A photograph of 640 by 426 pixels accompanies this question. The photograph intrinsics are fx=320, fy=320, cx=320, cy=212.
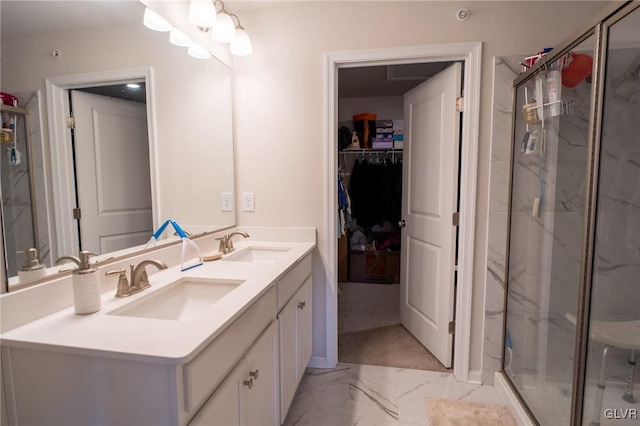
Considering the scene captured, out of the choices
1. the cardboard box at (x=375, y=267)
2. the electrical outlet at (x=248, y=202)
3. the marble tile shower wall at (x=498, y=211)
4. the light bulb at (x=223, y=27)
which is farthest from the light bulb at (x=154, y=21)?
the cardboard box at (x=375, y=267)

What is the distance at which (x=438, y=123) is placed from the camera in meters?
2.20

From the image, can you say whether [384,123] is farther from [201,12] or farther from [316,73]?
[201,12]

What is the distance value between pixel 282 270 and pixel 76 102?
1.00 meters

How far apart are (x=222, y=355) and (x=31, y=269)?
634mm

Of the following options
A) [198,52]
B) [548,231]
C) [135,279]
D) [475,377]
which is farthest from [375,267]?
[135,279]

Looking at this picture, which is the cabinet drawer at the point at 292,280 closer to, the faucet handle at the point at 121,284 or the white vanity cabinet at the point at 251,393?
the white vanity cabinet at the point at 251,393

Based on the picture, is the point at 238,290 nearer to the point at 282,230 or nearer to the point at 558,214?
the point at 282,230

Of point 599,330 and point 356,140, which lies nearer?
point 599,330

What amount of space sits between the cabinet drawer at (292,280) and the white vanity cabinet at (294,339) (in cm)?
3

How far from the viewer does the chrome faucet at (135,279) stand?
3.74ft

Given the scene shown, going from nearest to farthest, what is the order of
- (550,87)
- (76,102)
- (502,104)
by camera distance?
(76,102) → (550,87) → (502,104)

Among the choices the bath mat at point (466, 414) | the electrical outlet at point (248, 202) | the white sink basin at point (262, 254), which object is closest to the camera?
the bath mat at point (466, 414)

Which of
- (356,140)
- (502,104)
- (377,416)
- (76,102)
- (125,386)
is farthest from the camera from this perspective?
(356,140)

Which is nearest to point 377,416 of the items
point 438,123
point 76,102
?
point 438,123
